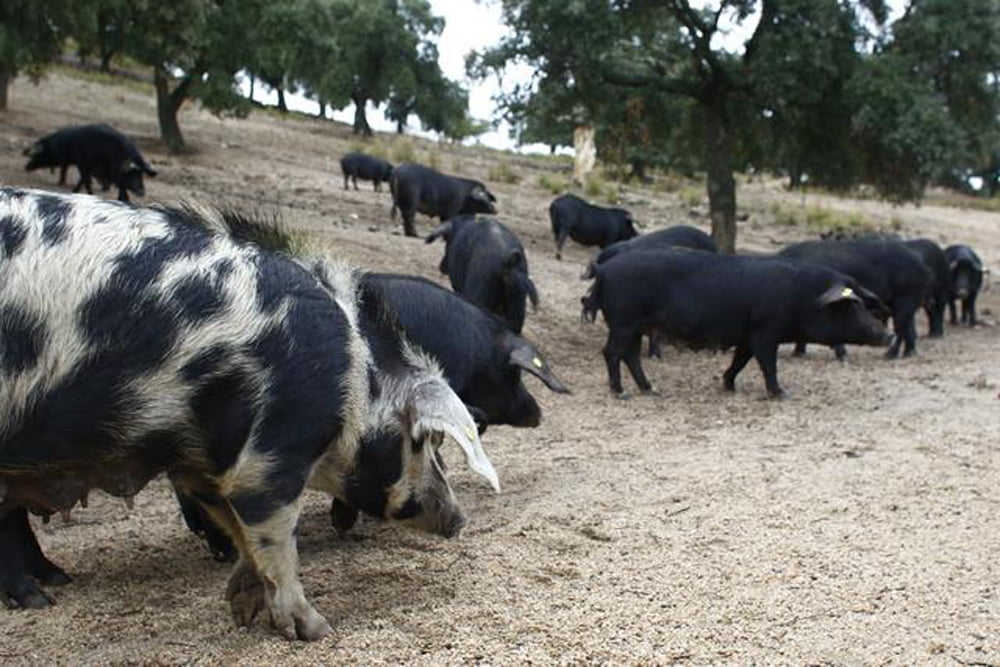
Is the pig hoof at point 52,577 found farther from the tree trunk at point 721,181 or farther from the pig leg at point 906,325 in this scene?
the tree trunk at point 721,181

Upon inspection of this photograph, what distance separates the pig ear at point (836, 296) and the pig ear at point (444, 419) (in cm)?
631

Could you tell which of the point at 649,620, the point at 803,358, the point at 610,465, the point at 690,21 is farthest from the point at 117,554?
the point at 690,21

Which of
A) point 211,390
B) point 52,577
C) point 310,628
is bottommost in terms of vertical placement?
point 52,577

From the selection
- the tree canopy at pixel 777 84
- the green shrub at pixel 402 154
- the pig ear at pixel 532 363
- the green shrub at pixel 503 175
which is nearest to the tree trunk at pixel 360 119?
the green shrub at pixel 402 154

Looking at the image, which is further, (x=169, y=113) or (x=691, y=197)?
(x=691, y=197)

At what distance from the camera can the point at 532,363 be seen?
6.48m

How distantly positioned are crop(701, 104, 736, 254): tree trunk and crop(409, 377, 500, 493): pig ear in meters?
14.7

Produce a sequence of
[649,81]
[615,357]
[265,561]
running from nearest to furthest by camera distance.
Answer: [265,561] → [615,357] → [649,81]

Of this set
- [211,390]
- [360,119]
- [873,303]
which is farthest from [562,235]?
[360,119]

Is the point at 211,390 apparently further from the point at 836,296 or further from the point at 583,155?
the point at 583,155

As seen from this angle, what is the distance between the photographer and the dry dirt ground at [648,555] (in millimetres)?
3926

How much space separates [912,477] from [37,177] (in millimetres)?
16899

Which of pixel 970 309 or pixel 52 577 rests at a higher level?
pixel 970 309

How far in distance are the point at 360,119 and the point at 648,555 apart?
37.0 meters
